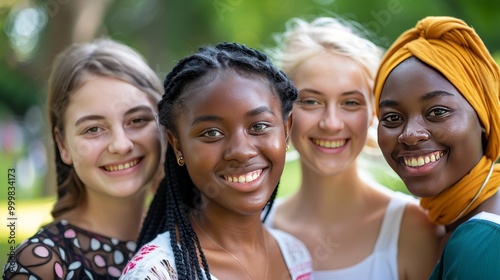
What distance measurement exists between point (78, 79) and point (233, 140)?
113cm

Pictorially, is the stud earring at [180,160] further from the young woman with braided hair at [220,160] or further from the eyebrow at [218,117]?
the eyebrow at [218,117]

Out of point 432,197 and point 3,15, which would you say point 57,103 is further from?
point 3,15

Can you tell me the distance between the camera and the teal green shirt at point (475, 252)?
227 centimetres

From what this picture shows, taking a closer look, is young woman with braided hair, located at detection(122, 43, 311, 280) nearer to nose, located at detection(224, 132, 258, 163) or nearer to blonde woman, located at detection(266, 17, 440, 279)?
nose, located at detection(224, 132, 258, 163)

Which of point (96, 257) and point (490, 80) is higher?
point (490, 80)

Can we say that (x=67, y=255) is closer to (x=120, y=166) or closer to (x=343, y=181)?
(x=120, y=166)

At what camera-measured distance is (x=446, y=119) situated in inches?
107

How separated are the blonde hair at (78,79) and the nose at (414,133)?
1324 mm

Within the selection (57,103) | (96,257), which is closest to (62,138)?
(57,103)

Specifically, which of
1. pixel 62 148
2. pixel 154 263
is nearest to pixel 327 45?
pixel 62 148

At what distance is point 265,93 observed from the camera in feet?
8.64

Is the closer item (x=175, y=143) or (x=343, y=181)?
(x=175, y=143)

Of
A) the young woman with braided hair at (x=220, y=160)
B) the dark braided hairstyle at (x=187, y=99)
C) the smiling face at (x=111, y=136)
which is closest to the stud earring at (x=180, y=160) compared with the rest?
the young woman with braided hair at (x=220, y=160)

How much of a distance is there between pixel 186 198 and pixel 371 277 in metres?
1.08
